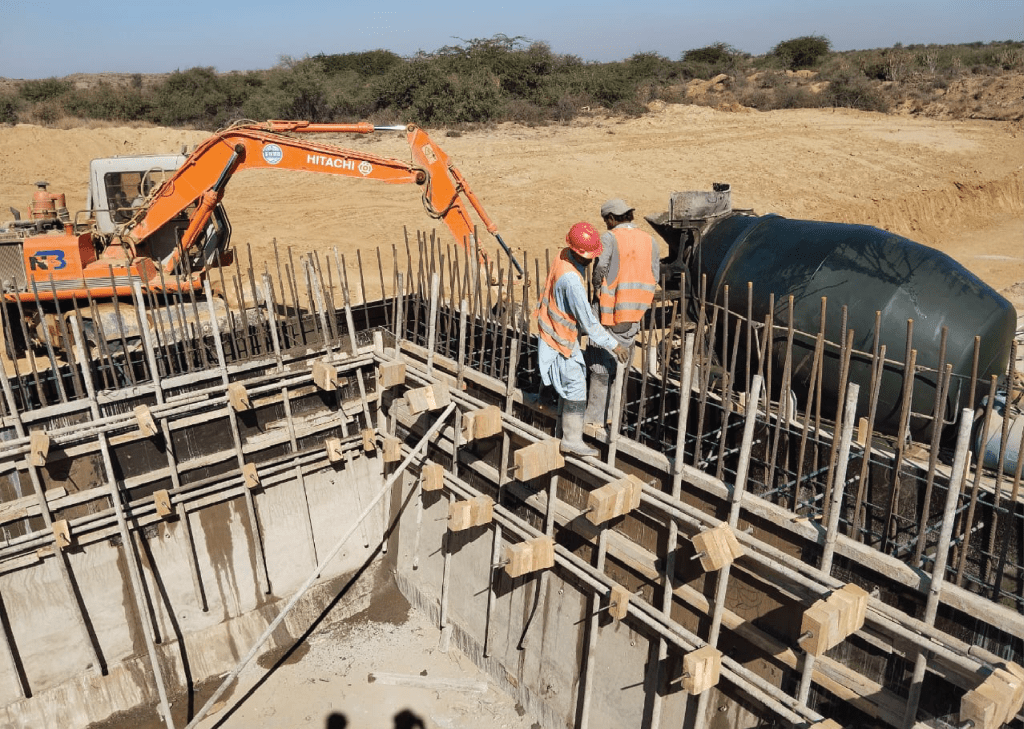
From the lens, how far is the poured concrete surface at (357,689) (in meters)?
6.98

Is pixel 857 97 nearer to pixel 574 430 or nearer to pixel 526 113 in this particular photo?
pixel 526 113

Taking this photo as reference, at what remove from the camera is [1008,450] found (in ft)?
19.5

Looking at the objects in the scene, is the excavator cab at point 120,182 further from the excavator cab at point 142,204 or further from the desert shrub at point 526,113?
the desert shrub at point 526,113

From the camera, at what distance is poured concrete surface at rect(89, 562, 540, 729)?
22.9 feet

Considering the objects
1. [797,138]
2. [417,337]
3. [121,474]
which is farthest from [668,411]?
[797,138]

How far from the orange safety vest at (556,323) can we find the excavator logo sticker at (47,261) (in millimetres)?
7358

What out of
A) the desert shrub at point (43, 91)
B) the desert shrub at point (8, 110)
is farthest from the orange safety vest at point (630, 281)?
the desert shrub at point (43, 91)

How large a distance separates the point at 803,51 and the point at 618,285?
1765 inches

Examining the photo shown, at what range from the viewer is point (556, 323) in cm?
567

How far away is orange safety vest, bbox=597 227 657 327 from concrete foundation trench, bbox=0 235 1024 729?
0.39m

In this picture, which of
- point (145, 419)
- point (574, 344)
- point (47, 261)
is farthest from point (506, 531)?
point (47, 261)

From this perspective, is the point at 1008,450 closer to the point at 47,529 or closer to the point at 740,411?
the point at 740,411

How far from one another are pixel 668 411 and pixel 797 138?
74.2 feet

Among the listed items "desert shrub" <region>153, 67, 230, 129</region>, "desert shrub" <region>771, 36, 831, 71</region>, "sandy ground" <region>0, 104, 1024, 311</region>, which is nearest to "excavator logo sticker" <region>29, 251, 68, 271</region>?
"sandy ground" <region>0, 104, 1024, 311</region>
